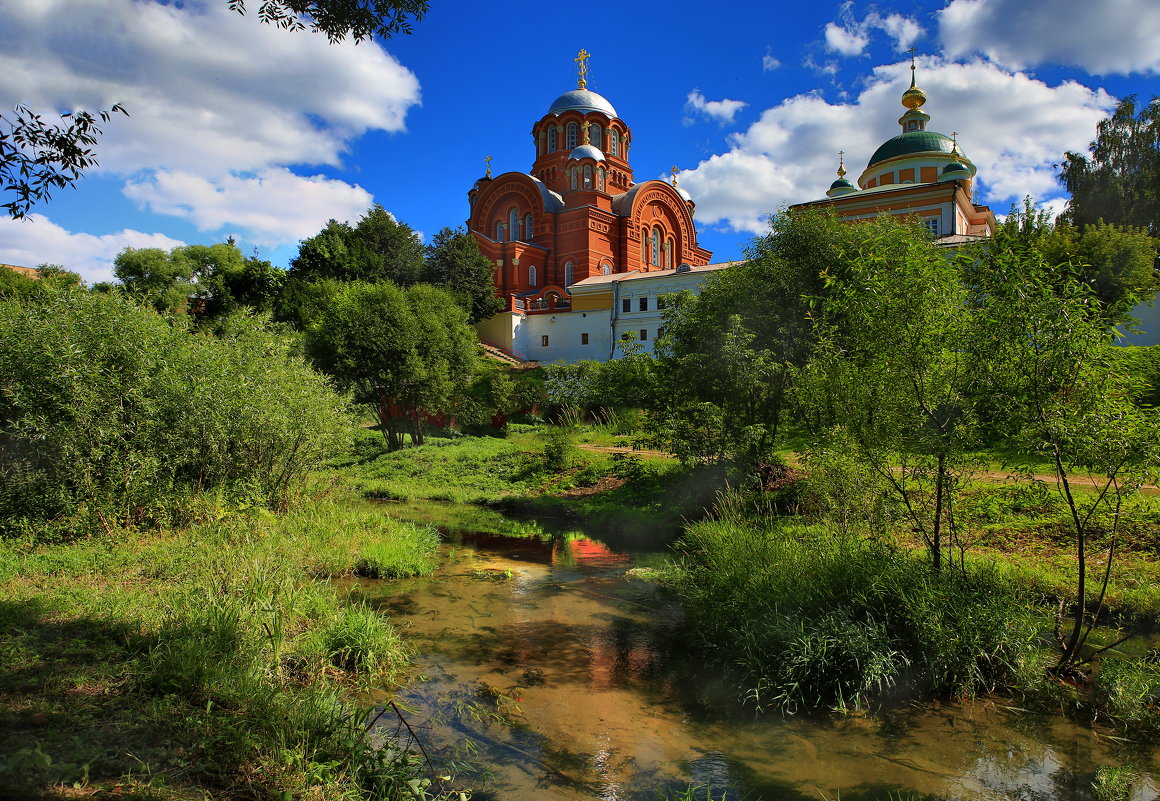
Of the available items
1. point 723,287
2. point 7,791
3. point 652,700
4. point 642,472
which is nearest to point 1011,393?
point 652,700

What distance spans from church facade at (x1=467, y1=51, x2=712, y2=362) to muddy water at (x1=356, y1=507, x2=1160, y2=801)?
30.0 meters

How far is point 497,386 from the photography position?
2697 centimetres

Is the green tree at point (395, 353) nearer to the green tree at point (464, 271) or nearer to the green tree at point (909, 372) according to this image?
the green tree at point (464, 271)

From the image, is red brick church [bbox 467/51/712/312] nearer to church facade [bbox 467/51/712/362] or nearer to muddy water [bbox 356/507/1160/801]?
church facade [bbox 467/51/712/362]

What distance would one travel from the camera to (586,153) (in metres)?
42.7

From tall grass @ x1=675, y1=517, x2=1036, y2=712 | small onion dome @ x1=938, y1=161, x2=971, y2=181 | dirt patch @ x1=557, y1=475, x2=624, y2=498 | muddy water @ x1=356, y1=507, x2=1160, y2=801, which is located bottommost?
muddy water @ x1=356, y1=507, x2=1160, y2=801

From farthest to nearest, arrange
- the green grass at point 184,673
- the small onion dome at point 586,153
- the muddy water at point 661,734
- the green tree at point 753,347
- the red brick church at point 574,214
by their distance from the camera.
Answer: the small onion dome at point 586,153 → the red brick church at point 574,214 → the green tree at point 753,347 → the muddy water at point 661,734 → the green grass at point 184,673

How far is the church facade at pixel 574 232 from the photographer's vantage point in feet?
125

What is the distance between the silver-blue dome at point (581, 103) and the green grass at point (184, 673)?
42.7m

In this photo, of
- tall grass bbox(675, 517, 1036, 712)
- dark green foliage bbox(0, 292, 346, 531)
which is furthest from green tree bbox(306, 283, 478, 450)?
tall grass bbox(675, 517, 1036, 712)

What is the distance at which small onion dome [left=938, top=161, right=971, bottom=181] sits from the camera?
34844 millimetres

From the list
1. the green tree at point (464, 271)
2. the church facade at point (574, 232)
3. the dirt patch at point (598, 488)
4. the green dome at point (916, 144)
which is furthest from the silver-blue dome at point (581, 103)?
the dirt patch at point (598, 488)

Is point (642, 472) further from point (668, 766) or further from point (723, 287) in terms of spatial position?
point (668, 766)

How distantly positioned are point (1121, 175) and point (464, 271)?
31.7 meters
